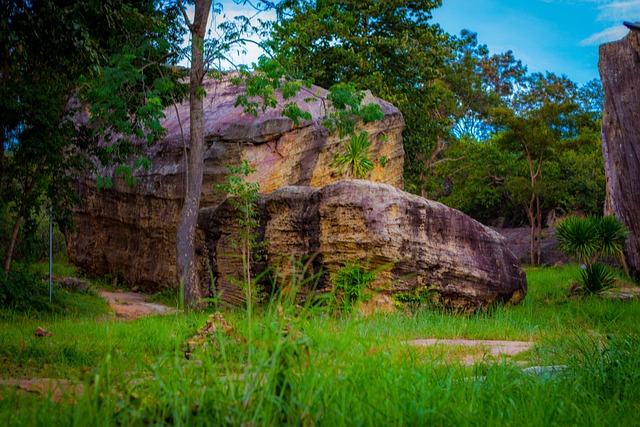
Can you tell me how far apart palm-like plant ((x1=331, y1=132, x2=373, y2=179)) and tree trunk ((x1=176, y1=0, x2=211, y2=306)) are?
168 inches

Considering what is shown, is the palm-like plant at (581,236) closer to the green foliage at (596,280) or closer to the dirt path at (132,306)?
the green foliage at (596,280)

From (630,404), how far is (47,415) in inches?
134

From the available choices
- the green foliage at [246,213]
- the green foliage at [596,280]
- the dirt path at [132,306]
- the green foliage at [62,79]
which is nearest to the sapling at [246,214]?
the green foliage at [246,213]

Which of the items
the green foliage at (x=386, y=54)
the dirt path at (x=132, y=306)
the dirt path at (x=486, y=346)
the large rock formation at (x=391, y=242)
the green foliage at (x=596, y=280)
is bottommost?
the dirt path at (x=132, y=306)

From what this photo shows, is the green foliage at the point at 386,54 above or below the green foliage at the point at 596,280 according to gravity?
above

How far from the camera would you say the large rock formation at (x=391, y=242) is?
10.7 m

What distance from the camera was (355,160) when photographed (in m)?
15.5

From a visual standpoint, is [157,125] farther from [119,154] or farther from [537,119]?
[537,119]

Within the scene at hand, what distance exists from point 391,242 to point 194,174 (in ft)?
15.2

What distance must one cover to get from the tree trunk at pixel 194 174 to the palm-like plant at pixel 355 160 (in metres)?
4.27

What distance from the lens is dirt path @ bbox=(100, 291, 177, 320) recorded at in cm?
1294

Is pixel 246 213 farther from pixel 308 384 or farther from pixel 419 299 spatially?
pixel 308 384

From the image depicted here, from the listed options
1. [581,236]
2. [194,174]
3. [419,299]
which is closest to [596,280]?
[581,236]

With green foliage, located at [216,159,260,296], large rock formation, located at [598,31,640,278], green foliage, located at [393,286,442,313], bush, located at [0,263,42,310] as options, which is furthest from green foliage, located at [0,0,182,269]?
large rock formation, located at [598,31,640,278]
